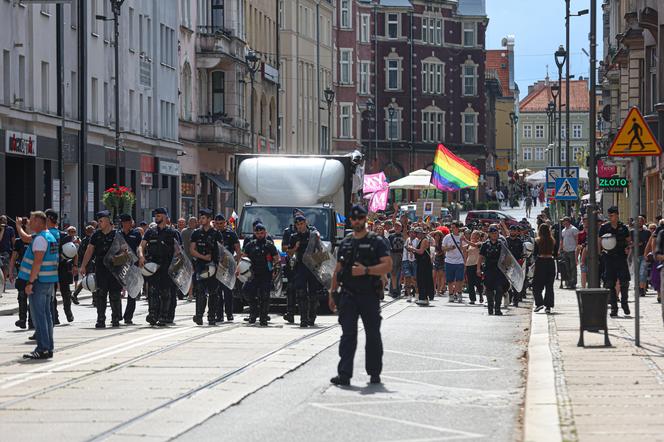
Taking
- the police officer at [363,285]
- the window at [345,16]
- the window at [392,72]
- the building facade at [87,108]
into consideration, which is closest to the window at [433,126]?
the window at [392,72]

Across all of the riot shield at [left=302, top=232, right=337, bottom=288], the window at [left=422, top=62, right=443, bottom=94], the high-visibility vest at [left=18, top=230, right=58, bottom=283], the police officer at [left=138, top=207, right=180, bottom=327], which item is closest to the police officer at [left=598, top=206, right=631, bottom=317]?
the riot shield at [left=302, top=232, right=337, bottom=288]

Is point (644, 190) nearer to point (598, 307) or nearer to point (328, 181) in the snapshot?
point (328, 181)

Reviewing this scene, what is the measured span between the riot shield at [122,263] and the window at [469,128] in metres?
106

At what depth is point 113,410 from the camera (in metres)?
13.5

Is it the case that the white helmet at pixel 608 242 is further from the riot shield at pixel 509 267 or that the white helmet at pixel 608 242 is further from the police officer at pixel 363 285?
the police officer at pixel 363 285

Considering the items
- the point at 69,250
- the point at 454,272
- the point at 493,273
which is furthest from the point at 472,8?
the point at 69,250

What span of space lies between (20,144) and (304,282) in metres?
21.5

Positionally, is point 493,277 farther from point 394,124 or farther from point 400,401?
point 394,124

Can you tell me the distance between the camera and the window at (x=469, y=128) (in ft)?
425

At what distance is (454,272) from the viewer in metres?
35.8

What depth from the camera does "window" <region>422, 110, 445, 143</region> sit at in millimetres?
126750

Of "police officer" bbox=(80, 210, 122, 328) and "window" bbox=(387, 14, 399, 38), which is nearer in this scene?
"police officer" bbox=(80, 210, 122, 328)

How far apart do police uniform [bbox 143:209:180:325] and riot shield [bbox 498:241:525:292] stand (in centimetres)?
738

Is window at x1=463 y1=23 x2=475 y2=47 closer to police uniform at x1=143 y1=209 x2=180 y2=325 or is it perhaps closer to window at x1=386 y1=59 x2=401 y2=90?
window at x1=386 y1=59 x2=401 y2=90
